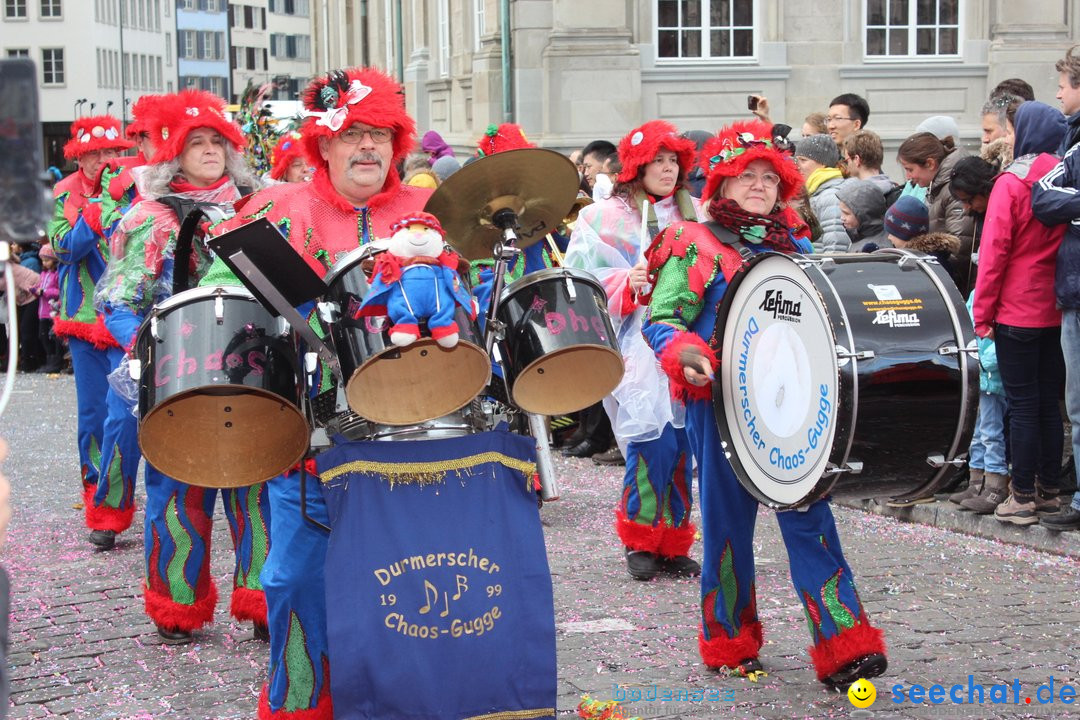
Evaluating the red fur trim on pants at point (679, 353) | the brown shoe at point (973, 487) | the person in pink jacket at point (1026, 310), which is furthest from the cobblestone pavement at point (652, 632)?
the red fur trim on pants at point (679, 353)

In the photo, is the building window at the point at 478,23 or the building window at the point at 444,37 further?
the building window at the point at 444,37

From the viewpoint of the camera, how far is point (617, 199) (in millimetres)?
7383

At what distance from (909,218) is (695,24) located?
930cm

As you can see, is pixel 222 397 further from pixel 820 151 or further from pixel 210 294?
pixel 820 151

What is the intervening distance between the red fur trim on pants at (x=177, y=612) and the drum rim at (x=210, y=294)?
2010mm

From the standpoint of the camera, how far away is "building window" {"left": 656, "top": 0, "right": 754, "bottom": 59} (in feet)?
55.5

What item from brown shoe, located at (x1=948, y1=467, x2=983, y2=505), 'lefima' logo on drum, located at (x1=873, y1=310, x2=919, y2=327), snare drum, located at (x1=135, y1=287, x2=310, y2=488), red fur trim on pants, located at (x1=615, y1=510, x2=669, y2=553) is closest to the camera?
snare drum, located at (x1=135, y1=287, x2=310, y2=488)

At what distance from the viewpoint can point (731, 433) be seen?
501 cm

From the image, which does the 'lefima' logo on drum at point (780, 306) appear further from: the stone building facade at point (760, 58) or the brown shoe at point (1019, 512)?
the stone building facade at point (760, 58)

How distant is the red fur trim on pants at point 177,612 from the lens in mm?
5992

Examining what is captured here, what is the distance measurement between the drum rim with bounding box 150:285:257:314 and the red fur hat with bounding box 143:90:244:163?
2247 mm

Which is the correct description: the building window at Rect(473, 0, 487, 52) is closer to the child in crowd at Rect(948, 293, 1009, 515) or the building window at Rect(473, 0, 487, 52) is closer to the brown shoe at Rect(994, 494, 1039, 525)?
the child in crowd at Rect(948, 293, 1009, 515)

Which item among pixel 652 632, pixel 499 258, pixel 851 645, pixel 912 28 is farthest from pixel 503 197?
pixel 912 28

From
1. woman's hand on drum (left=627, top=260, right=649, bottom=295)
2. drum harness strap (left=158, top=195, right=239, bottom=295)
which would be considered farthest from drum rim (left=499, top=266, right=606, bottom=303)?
woman's hand on drum (left=627, top=260, right=649, bottom=295)
